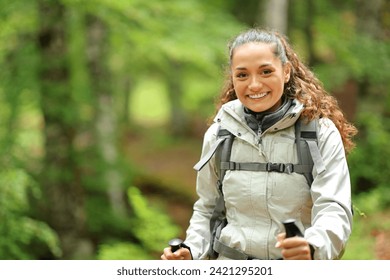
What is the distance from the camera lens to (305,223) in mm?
2629

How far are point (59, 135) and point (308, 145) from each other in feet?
23.1

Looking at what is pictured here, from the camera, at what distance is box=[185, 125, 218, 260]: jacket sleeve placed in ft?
9.30

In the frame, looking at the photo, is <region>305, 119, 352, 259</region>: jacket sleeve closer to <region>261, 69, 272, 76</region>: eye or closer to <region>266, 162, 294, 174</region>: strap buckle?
<region>266, 162, 294, 174</region>: strap buckle

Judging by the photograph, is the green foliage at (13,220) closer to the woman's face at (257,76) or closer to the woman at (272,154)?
the woman at (272,154)

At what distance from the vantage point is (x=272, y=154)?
2.60 meters

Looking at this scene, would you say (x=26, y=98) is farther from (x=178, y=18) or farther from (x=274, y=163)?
(x=274, y=163)

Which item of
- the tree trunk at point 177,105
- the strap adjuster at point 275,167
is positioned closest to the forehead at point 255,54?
the strap adjuster at point 275,167

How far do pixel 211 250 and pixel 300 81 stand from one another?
998 millimetres

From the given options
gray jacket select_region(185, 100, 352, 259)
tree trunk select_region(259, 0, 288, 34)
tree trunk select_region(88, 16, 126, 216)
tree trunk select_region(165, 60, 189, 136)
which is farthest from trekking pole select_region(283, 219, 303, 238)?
tree trunk select_region(165, 60, 189, 136)

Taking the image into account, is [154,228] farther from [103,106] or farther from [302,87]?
[103,106]

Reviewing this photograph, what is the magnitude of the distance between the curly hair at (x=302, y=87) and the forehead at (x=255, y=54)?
0.08 ft


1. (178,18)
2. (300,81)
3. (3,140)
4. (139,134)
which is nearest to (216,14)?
(178,18)

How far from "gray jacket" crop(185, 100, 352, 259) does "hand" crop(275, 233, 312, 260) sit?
0.15 m

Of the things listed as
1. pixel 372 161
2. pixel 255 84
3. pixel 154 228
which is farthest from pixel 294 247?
pixel 372 161
